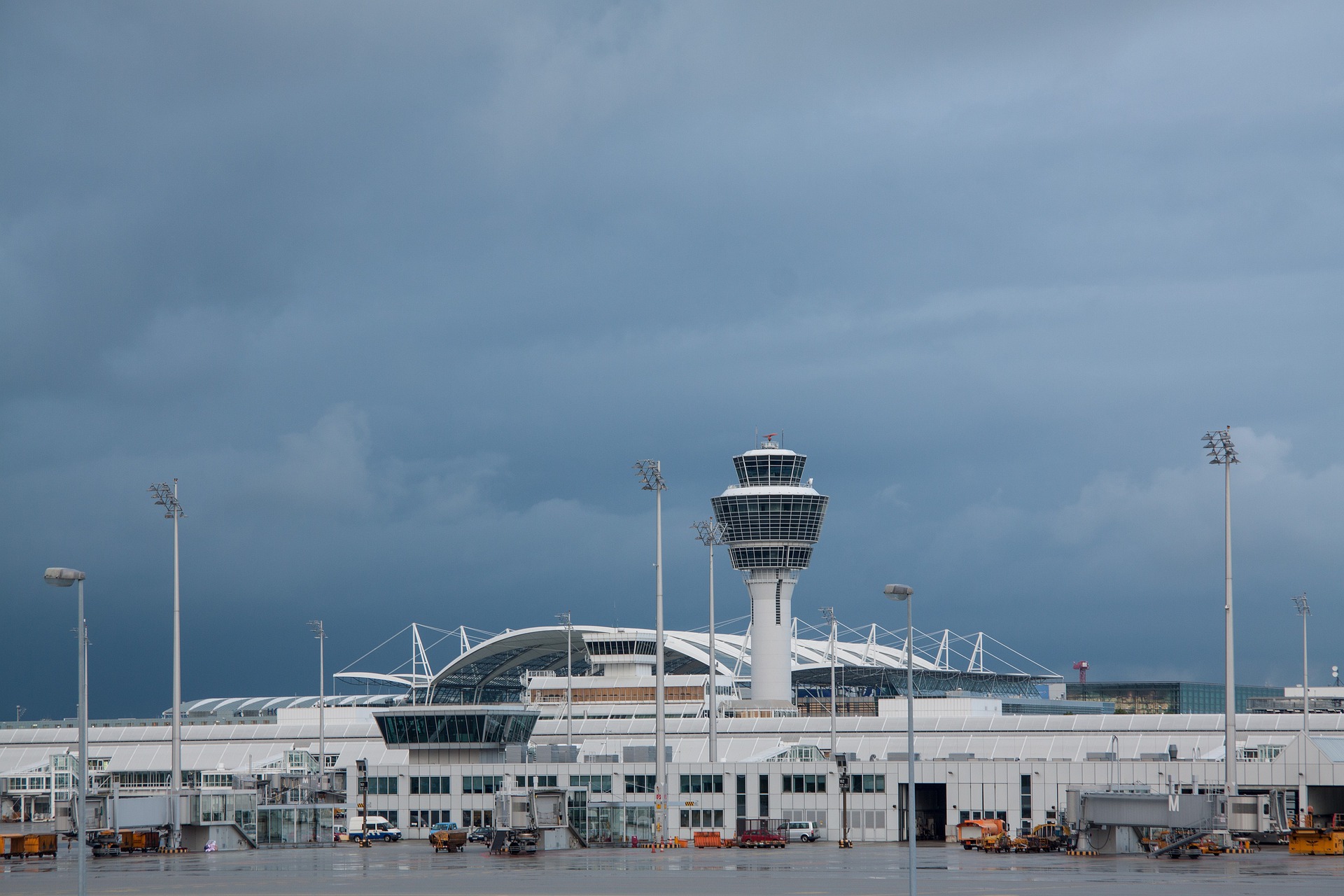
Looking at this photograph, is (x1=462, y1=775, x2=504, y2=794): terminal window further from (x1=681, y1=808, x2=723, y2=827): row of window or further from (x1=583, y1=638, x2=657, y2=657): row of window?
(x1=583, y1=638, x2=657, y2=657): row of window

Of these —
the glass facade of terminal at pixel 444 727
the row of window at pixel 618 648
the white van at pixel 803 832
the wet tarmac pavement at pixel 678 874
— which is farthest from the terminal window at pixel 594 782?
the row of window at pixel 618 648

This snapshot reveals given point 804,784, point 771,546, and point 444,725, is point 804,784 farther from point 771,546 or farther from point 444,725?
point 771,546

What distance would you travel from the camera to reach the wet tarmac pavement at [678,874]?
138 feet

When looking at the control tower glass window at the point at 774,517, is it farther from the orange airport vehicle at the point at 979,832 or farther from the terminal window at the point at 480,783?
the orange airport vehicle at the point at 979,832

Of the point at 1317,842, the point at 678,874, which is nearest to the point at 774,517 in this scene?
the point at 1317,842

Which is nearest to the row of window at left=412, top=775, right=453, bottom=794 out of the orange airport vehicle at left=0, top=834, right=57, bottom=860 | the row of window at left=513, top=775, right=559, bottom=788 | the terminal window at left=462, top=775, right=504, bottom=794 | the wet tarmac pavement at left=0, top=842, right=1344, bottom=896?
the terminal window at left=462, top=775, right=504, bottom=794

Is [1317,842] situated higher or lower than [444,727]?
lower

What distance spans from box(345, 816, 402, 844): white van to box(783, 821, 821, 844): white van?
22.8m

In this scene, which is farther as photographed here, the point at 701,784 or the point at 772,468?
the point at 772,468

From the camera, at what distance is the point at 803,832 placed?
83.7 m

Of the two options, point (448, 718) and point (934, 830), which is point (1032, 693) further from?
point (448, 718)

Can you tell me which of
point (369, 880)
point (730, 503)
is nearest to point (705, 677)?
point (730, 503)

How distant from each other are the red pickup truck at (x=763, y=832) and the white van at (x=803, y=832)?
44 centimetres

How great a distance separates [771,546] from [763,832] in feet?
232
